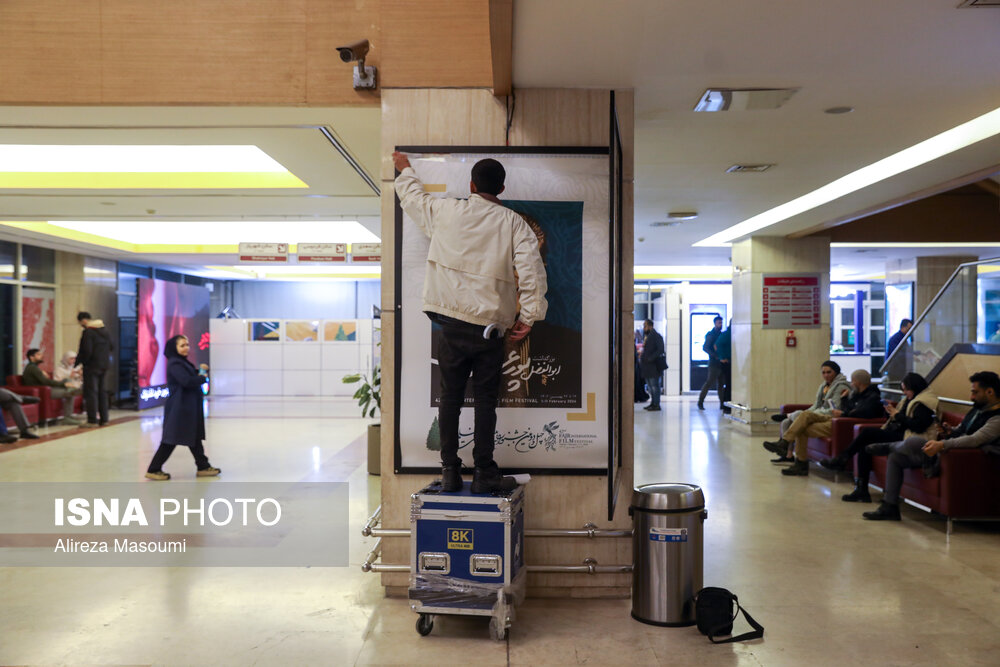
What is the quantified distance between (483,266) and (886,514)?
4.52 metres

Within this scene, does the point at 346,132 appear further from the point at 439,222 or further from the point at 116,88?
the point at 439,222

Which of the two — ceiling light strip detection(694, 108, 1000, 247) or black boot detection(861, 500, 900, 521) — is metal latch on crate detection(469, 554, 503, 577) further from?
ceiling light strip detection(694, 108, 1000, 247)

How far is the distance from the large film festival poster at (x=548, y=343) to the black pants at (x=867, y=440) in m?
3.87

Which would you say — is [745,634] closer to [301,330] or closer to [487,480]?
[487,480]

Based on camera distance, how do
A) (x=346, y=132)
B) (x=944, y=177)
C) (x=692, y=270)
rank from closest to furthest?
(x=346, y=132), (x=944, y=177), (x=692, y=270)

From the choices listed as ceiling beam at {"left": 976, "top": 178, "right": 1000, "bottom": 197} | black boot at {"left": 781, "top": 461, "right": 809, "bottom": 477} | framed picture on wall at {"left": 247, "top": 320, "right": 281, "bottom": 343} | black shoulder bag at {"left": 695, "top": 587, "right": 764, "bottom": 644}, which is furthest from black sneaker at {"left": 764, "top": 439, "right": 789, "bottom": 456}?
framed picture on wall at {"left": 247, "top": 320, "right": 281, "bottom": 343}

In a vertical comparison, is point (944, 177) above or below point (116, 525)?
above

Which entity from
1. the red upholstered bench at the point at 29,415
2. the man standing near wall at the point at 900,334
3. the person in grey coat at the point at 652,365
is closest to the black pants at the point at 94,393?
the red upholstered bench at the point at 29,415

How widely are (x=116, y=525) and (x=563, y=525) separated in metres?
3.88

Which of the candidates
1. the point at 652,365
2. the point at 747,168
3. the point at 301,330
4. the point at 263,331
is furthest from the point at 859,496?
the point at 263,331

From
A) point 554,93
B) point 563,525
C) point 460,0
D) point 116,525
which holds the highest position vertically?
point 460,0

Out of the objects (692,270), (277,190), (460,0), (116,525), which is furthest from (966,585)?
(692,270)

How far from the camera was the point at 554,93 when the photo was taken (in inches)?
179

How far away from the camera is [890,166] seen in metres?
7.01
